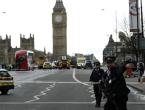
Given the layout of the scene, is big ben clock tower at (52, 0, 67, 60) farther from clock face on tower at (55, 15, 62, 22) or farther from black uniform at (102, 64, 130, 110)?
black uniform at (102, 64, 130, 110)

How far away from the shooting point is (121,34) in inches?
2406

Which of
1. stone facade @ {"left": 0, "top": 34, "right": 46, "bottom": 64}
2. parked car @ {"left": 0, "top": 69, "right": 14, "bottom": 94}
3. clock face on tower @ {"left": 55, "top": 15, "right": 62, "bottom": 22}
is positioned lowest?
parked car @ {"left": 0, "top": 69, "right": 14, "bottom": 94}

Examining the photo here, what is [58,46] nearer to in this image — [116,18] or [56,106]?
[116,18]

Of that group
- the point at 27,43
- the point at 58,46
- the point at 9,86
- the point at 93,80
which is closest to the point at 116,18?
the point at 9,86

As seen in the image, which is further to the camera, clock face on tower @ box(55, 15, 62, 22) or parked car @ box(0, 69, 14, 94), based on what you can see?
clock face on tower @ box(55, 15, 62, 22)

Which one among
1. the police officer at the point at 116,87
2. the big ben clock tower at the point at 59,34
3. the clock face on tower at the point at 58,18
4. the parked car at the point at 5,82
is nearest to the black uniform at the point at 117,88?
the police officer at the point at 116,87

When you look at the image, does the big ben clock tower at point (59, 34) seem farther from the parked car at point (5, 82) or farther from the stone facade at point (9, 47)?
the parked car at point (5, 82)

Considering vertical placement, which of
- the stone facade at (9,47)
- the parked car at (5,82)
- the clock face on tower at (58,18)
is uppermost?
the clock face on tower at (58,18)

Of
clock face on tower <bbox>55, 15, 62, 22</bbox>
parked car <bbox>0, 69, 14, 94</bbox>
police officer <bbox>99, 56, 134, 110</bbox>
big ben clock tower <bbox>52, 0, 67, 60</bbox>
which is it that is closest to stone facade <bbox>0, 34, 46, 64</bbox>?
big ben clock tower <bbox>52, 0, 67, 60</bbox>

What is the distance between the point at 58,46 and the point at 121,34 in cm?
10585

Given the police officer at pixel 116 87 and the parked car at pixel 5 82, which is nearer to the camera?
the police officer at pixel 116 87

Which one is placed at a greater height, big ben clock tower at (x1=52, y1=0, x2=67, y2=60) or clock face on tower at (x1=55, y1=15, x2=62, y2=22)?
clock face on tower at (x1=55, y1=15, x2=62, y2=22)

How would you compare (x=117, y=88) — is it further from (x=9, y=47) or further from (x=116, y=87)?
(x=9, y=47)

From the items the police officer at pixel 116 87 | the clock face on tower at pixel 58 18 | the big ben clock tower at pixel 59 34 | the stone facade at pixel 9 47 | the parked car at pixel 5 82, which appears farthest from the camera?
the stone facade at pixel 9 47
